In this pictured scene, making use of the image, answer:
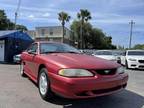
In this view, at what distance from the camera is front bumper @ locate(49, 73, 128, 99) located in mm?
4820

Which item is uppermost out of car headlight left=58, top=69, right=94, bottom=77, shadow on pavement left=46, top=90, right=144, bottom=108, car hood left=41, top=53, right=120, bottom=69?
car hood left=41, top=53, right=120, bottom=69

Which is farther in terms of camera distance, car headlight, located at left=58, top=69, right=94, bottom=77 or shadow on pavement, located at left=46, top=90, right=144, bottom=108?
shadow on pavement, located at left=46, top=90, right=144, bottom=108

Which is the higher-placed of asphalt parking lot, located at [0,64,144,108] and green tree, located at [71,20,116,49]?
green tree, located at [71,20,116,49]

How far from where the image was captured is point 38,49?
22.9 feet

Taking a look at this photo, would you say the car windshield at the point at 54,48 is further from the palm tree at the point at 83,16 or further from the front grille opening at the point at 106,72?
the palm tree at the point at 83,16

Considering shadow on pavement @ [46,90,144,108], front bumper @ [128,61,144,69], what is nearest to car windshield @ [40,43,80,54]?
shadow on pavement @ [46,90,144,108]

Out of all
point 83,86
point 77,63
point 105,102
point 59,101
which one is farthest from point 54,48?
point 83,86

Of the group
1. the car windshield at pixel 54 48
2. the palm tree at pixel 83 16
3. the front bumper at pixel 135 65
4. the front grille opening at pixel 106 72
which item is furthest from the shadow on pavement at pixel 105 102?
the palm tree at pixel 83 16

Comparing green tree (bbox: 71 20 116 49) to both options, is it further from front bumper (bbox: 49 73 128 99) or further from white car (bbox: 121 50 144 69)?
front bumper (bbox: 49 73 128 99)

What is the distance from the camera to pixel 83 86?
15.8 ft

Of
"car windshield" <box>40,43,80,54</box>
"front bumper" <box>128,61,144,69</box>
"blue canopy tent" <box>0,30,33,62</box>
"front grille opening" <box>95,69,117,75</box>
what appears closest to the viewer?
"front grille opening" <box>95,69,117,75</box>

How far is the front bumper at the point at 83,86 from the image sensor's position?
4.82 meters

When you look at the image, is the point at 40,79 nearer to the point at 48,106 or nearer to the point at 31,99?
Answer: the point at 31,99

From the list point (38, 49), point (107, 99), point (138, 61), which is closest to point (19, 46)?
point (138, 61)
